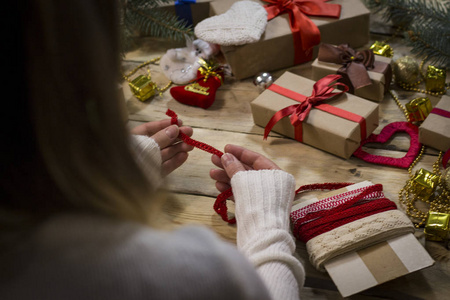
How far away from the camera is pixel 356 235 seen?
889 millimetres

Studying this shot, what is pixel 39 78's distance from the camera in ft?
1.35

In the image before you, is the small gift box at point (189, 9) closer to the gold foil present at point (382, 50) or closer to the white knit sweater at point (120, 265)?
the gold foil present at point (382, 50)

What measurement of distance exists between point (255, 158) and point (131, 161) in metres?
0.57

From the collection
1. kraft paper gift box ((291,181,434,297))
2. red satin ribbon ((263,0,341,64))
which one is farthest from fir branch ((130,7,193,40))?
kraft paper gift box ((291,181,434,297))

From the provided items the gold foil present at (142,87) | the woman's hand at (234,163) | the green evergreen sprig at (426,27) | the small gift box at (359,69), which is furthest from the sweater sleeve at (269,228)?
the green evergreen sprig at (426,27)

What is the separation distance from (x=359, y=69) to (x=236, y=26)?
0.39 metres

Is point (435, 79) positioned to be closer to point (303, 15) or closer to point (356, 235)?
point (303, 15)

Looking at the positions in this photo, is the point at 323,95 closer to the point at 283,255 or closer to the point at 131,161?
the point at 283,255

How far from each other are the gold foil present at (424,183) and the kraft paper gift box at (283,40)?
0.59m

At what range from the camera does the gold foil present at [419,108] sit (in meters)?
1.18

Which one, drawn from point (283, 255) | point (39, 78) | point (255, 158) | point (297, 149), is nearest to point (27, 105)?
point (39, 78)

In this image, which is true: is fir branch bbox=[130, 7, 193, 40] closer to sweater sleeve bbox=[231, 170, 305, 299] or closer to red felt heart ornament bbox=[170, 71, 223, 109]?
red felt heart ornament bbox=[170, 71, 223, 109]

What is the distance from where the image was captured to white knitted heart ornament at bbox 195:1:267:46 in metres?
1.36

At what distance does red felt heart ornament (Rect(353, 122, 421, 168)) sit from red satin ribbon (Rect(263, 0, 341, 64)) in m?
0.38
